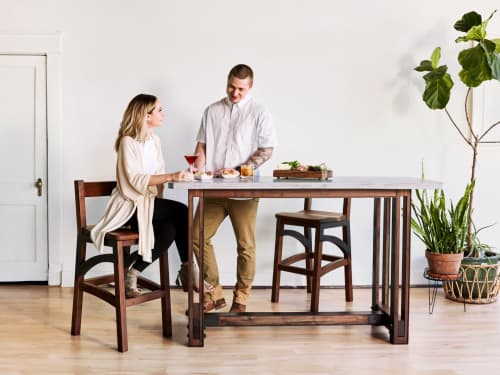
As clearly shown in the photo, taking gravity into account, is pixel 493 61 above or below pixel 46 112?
above

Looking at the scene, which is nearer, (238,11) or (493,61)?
(493,61)

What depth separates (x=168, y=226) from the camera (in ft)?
11.9

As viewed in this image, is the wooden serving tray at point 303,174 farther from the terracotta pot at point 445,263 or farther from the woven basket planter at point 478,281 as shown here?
the woven basket planter at point 478,281

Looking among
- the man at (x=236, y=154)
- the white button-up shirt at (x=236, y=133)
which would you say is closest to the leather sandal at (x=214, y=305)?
the man at (x=236, y=154)

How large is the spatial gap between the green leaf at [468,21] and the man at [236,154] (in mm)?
1618

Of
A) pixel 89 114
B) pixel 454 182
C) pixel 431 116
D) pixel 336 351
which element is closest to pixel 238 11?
pixel 89 114

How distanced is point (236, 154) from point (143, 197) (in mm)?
831

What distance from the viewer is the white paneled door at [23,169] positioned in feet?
15.9

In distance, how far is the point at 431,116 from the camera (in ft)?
16.4

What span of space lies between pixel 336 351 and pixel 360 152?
2.00 m

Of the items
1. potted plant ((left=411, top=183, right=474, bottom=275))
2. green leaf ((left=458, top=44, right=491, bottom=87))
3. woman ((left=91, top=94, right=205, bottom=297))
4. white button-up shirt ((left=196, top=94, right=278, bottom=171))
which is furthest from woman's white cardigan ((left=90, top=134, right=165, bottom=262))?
green leaf ((left=458, top=44, right=491, bottom=87))

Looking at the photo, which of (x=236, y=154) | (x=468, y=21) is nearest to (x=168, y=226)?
(x=236, y=154)

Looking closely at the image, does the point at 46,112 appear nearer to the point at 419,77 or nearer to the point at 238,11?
the point at 238,11

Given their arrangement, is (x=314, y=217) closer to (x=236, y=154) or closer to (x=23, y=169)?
(x=236, y=154)
